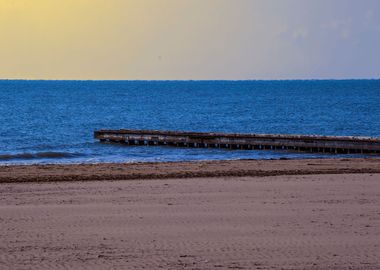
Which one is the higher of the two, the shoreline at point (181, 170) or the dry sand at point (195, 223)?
the dry sand at point (195, 223)

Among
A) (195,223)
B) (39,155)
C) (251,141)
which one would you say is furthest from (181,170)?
(251,141)

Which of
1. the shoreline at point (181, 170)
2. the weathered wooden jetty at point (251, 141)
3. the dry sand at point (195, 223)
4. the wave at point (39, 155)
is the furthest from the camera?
the wave at point (39, 155)

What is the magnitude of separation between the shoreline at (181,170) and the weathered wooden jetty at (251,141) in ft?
21.9

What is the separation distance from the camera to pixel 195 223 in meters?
17.9

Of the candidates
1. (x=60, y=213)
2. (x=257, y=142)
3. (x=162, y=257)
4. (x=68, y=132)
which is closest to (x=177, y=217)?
(x=60, y=213)

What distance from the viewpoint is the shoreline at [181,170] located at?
2733cm

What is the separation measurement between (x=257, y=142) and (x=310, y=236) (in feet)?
96.2

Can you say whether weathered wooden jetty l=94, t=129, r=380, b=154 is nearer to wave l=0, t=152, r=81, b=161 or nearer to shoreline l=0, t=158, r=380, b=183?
wave l=0, t=152, r=81, b=161

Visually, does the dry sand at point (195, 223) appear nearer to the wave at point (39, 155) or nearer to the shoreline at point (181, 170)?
the shoreline at point (181, 170)

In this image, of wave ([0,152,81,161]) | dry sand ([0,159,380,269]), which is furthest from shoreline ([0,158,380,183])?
wave ([0,152,81,161])

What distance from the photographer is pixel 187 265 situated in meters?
14.1

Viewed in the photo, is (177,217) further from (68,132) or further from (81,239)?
(68,132)

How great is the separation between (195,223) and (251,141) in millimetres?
28115

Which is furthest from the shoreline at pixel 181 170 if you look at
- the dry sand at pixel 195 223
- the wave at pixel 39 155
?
the wave at pixel 39 155
